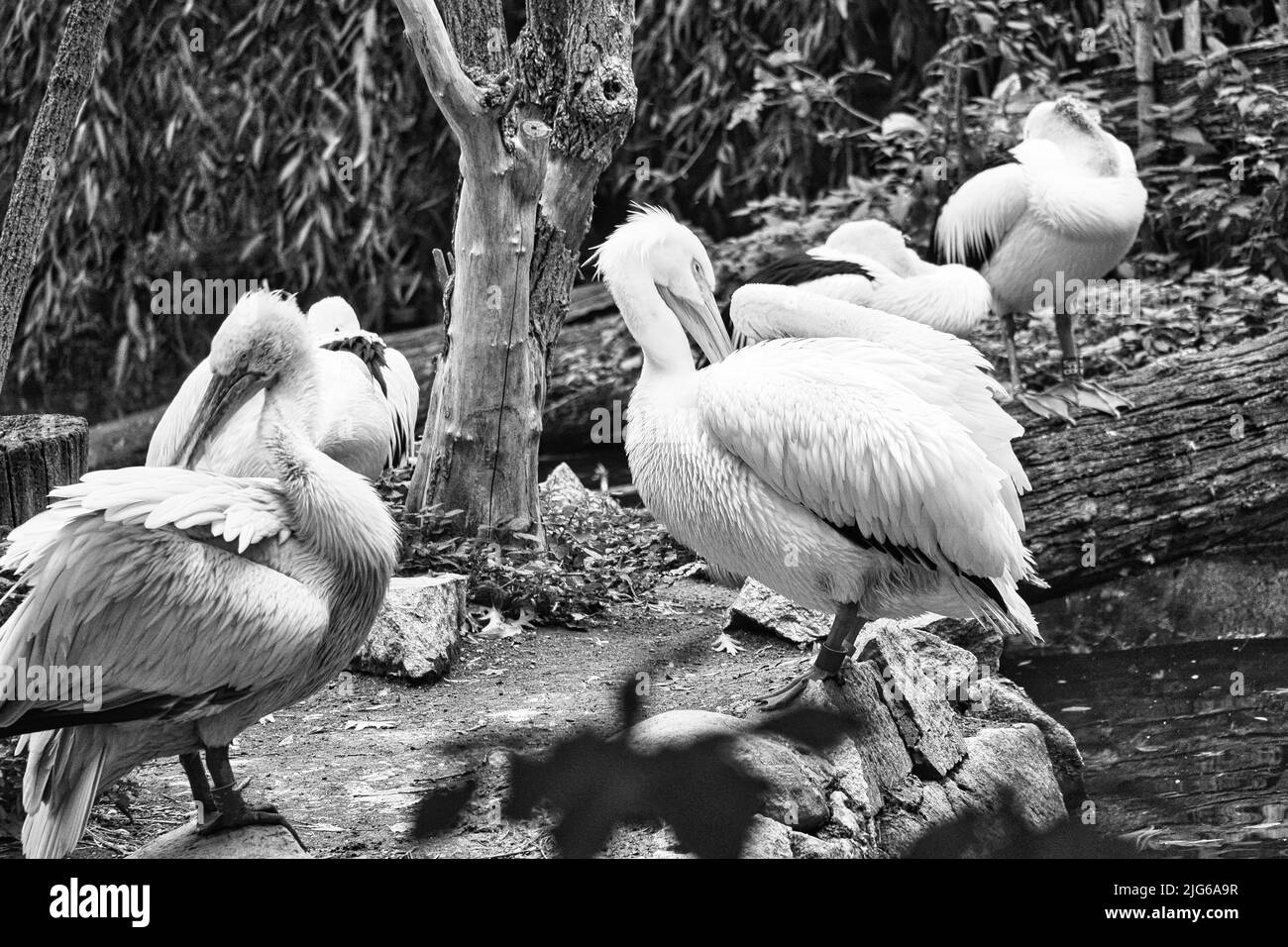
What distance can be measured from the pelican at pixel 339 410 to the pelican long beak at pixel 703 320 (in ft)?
3.60

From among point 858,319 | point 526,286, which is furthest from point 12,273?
Result: point 858,319

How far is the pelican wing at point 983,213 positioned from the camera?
20.3 feet

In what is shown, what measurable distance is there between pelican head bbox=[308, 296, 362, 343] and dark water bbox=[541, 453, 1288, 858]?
3.18 m

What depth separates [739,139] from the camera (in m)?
10.8

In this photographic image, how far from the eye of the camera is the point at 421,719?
14.3 ft

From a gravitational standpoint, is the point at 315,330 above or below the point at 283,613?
above

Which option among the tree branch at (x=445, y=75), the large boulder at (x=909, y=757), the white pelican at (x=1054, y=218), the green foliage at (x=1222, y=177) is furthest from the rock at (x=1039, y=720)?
the green foliage at (x=1222, y=177)

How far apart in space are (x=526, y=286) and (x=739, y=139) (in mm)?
5938

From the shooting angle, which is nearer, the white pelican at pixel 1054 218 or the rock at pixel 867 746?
the rock at pixel 867 746

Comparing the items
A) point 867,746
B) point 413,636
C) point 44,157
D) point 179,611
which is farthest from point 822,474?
point 44,157

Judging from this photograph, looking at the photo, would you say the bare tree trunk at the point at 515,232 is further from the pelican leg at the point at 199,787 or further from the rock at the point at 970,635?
the pelican leg at the point at 199,787
